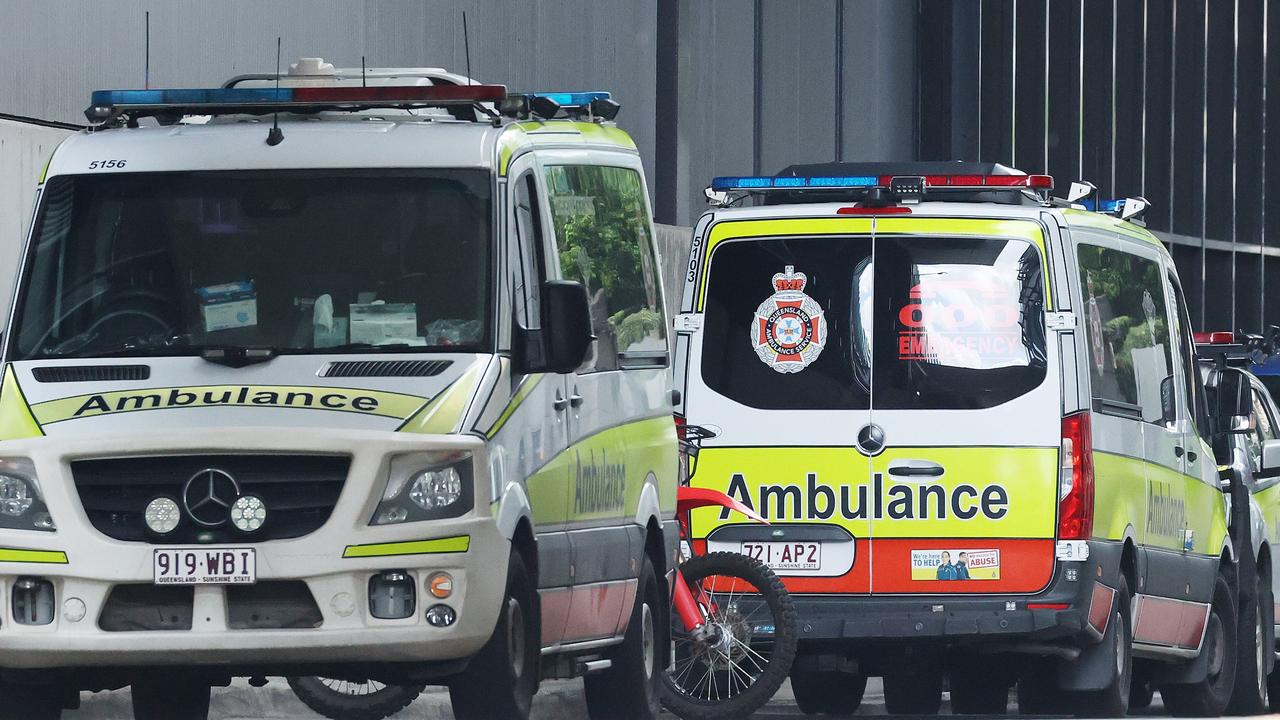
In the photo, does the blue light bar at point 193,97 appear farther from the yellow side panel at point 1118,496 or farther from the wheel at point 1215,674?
the wheel at point 1215,674

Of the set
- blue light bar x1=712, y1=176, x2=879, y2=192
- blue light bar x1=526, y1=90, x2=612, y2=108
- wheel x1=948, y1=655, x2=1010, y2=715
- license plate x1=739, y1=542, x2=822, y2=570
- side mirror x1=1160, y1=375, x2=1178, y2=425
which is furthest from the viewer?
wheel x1=948, y1=655, x2=1010, y2=715

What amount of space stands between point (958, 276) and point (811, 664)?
6.64 feet

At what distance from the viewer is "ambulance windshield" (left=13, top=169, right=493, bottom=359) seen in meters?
9.27

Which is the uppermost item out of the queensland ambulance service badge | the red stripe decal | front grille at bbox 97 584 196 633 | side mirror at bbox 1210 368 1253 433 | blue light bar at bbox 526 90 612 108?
blue light bar at bbox 526 90 612 108

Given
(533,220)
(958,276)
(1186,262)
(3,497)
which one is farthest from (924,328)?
(1186,262)

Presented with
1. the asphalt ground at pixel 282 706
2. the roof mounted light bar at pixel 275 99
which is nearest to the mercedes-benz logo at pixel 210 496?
the roof mounted light bar at pixel 275 99

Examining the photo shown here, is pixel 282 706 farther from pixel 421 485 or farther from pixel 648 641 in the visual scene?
pixel 421 485

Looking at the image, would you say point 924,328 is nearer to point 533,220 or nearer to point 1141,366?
point 1141,366

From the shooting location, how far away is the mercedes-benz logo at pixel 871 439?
1189cm

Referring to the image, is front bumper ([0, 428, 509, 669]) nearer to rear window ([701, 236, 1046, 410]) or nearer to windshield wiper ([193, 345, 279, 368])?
windshield wiper ([193, 345, 279, 368])

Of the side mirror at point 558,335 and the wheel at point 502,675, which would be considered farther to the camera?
the side mirror at point 558,335

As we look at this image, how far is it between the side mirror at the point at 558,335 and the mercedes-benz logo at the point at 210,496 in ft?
3.77

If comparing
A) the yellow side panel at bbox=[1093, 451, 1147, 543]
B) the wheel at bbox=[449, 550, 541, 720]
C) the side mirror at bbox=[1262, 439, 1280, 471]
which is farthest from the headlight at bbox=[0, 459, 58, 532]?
the side mirror at bbox=[1262, 439, 1280, 471]

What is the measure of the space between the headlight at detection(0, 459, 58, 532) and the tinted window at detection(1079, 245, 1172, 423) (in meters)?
5.05
